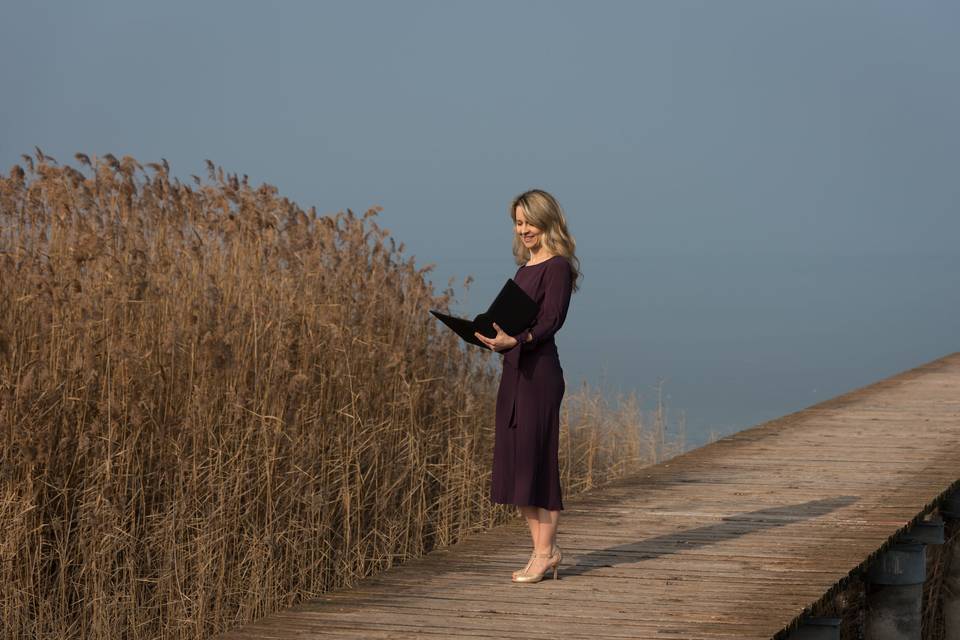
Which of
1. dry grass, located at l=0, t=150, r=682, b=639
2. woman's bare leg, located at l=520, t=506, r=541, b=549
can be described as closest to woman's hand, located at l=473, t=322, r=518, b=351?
woman's bare leg, located at l=520, t=506, r=541, b=549

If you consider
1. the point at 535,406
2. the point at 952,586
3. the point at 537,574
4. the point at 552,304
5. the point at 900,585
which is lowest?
the point at 952,586

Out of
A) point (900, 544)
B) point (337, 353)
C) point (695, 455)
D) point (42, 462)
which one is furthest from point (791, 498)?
point (42, 462)

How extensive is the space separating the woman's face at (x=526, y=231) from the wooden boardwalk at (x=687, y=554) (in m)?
1.21

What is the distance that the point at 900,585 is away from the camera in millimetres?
6109

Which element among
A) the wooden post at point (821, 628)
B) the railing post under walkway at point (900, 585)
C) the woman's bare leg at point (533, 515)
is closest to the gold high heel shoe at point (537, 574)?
the woman's bare leg at point (533, 515)

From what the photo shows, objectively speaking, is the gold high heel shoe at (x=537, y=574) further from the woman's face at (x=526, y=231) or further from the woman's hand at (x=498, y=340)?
the woman's face at (x=526, y=231)

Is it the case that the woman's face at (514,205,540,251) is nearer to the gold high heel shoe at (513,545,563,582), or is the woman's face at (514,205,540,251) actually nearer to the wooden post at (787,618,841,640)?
the gold high heel shoe at (513,545,563,582)

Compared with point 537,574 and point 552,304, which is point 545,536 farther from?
point 552,304

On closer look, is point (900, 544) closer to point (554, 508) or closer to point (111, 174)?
point (554, 508)

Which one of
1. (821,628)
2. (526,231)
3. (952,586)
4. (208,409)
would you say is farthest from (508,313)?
(952,586)

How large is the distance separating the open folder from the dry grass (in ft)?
6.59

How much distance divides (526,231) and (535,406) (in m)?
0.60

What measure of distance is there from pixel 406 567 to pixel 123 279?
2712 millimetres

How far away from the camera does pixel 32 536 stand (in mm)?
5719
